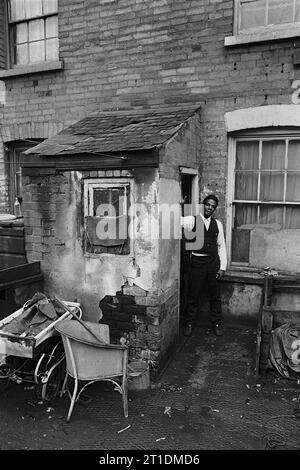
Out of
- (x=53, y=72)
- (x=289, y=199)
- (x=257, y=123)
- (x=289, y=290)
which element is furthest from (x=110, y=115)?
(x=289, y=290)

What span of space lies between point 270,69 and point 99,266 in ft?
12.0

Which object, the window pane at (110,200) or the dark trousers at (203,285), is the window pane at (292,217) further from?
the window pane at (110,200)

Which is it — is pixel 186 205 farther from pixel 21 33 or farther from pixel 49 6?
pixel 21 33

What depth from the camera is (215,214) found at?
19.6 ft

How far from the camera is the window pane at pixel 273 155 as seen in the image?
568cm

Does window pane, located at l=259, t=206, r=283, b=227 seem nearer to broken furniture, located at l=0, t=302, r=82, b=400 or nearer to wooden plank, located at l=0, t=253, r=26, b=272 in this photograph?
broken furniture, located at l=0, t=302, r=82, b=400

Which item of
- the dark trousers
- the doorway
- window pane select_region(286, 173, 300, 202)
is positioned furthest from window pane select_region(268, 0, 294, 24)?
the dark trousers

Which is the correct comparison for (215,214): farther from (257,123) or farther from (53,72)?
(53,72)

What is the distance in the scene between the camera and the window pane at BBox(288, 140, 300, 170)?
562 centimetres

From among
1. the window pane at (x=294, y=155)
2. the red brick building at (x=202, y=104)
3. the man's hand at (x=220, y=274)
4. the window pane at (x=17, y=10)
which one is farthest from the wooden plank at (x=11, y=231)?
the window pane at (x=17, y=10)

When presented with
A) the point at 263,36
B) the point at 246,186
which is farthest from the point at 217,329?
the point at 263,36

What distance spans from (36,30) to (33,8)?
37cm

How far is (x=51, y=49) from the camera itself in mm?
7016

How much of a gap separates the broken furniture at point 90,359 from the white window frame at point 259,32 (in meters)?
4.44
